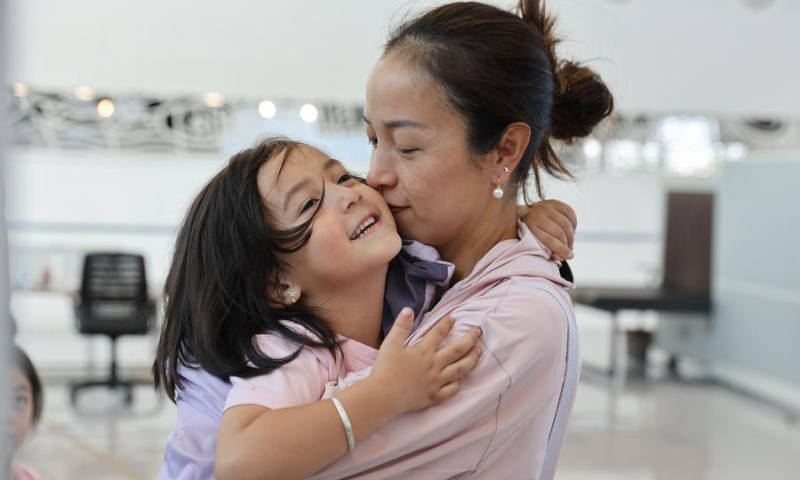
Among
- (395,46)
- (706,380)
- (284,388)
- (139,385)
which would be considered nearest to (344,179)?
(395,46)

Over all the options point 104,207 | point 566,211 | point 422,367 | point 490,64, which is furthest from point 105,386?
point 422,367

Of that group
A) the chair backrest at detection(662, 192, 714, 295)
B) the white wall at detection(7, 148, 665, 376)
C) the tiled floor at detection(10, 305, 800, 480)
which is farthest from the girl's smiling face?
the white wall at detection(7, 148, 665, 376)

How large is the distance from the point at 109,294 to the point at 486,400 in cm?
681

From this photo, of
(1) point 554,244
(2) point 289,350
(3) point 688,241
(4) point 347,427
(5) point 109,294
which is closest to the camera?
(4) point 347,427

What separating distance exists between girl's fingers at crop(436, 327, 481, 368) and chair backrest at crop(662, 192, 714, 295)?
8.58 meters

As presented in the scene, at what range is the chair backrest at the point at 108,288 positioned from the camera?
769 centimetres

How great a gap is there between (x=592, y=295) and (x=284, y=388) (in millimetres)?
7682

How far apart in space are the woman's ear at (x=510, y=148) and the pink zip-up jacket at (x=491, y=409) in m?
0.20

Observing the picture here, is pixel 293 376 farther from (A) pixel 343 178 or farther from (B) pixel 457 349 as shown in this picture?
(A) pixel 343 178

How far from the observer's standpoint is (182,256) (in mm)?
1549

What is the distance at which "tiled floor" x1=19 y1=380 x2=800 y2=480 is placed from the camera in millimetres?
5957

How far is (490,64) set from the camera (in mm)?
1513

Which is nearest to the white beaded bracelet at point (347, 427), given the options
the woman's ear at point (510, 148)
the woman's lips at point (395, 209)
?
the woman's lips at point (395, 209)

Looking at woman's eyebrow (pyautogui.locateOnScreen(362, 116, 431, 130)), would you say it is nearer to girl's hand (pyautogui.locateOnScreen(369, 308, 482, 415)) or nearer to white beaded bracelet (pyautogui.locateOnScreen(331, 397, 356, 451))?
girl's hand (pyautogui.locateOnScreen(369, 308, 482, 415))
